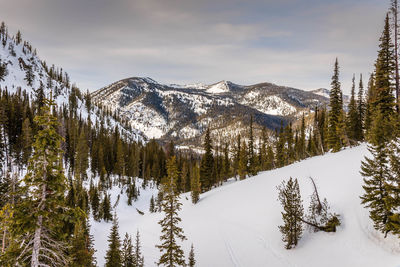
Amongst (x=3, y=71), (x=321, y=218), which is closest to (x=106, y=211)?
(x=321, y=218)

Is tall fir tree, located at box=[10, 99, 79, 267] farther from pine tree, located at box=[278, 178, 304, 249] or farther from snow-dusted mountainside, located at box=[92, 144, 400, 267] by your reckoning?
pine tree, located at box=[278, 178, 304, 249]

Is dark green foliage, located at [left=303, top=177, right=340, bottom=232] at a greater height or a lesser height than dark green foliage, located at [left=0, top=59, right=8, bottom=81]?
lesser

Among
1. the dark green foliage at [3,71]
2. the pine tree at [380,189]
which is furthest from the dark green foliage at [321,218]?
the dark green foliage at [3,71]

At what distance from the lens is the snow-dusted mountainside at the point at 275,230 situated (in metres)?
19.1

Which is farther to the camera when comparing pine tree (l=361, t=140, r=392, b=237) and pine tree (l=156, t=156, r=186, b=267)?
pine tree (l=156, t=156, r=186, b=267)

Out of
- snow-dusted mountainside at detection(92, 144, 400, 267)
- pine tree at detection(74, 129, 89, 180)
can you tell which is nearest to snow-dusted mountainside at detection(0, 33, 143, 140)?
pine tree at detection(74, 129, 89, 180)

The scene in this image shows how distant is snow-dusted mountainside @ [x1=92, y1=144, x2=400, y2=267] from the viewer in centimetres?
1911

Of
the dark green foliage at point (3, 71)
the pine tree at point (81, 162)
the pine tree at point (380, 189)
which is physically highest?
the dark green foliage at point (3, 71)

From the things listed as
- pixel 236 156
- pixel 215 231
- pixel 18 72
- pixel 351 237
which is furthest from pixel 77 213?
pixel 18 72

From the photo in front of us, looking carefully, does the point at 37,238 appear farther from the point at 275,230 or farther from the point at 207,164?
the point at 207,164

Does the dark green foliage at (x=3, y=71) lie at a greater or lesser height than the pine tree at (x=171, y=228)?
greater

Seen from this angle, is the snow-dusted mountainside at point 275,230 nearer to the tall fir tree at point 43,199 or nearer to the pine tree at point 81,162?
the tall fir tree at point 43,199

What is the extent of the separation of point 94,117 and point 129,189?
373ft

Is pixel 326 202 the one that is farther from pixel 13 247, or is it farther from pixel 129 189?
pixel 129 189
